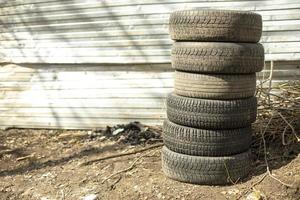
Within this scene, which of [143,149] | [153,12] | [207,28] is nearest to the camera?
[207,28]

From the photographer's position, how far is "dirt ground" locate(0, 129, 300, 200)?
501 cm

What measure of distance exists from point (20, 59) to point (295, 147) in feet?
14.7

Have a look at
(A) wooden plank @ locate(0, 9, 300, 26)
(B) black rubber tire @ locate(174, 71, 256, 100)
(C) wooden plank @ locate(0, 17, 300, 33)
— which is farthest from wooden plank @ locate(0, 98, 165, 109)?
(B) black rubber tire @ locate(174, 71, 256, 100)

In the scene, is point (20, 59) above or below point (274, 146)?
above

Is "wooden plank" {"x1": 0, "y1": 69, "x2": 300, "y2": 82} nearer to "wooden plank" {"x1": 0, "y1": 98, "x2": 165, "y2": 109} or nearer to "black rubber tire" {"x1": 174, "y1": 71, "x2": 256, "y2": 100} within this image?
"wooden plank" {"x1": 0, "y1": 98, "x2": 165, "y2": 109}

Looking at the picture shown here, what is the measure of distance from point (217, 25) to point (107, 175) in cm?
210

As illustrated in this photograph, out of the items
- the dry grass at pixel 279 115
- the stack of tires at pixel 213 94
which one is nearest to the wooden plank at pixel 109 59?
the dry grass at pixel 279 115

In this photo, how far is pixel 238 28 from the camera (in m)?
4.88

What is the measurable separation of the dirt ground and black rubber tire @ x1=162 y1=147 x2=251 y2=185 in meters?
0.08

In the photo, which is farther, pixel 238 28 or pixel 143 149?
pixel 143 149

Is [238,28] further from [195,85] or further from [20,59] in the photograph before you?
[20,59]

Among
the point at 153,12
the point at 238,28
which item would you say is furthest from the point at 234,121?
the point at 153,12

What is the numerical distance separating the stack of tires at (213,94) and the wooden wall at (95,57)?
59.5 inches

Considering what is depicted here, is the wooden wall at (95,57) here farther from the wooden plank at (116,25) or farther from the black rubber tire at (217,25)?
the black rubber tire at (217,25)
